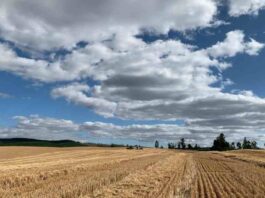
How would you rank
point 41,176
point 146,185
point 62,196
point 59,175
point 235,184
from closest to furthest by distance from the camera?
point 62,196
point 146,185
point 235,184
point 41,176
point 59,175

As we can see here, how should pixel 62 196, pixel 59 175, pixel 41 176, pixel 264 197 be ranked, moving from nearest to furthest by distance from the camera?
pixel 62 196 < pixel 264 197 < pixel 41 176 < pixel 59 175

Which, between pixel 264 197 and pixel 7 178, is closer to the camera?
pixel 264 197

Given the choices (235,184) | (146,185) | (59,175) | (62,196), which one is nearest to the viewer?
(62,196)

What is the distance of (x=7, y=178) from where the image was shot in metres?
25.3

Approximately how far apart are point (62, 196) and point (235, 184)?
1142 cm

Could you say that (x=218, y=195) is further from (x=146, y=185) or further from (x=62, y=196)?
(x=62, y=196)

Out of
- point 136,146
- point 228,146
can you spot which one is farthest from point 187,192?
point 228,146

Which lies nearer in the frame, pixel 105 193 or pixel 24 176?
pixel 105 193

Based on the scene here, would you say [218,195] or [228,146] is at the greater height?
[228,146]

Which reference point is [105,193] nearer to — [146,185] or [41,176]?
[146,185]

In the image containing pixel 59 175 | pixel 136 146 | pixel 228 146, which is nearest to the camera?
pixel 59 175

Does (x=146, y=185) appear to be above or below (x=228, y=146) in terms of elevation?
below

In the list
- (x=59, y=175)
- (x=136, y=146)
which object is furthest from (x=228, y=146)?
(x=59, y=175)

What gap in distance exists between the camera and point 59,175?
29516 millimetres
